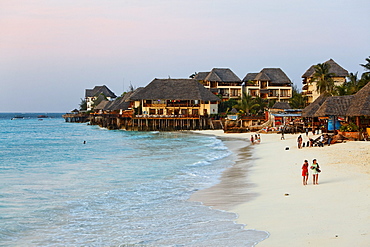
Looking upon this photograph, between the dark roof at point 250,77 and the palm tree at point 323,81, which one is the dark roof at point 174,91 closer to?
the palm tree at point 323,81

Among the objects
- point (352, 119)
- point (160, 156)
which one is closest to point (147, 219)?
point (160, 156)

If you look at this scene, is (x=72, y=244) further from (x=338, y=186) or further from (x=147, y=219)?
(x=338, y=186)

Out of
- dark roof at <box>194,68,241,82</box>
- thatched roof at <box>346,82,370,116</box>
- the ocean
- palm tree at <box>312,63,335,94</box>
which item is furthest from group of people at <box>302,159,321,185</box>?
dark roof at <box>194,68,241,82</box>

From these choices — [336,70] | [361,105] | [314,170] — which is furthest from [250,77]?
[314,170]

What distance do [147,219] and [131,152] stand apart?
Result: 21.7 metres

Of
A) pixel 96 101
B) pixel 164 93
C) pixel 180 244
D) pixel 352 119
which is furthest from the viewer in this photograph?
pixel 96 101

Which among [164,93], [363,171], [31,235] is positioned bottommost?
[31,235]

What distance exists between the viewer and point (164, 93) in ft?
217

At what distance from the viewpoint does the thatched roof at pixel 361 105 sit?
2698 cm

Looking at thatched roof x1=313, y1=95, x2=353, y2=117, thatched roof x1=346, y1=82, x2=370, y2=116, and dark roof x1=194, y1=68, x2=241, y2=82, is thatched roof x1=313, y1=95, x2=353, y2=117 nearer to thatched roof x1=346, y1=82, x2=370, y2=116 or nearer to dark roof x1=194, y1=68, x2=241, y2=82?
thatched roof x1=346, y1=82, x2=370, y2=116

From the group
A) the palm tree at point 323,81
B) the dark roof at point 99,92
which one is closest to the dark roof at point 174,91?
the palm tree at point 323,81

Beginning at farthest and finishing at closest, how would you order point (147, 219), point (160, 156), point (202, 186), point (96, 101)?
point (96, 101) → point (160, 156) → point (202, 186) → point (147, 219)

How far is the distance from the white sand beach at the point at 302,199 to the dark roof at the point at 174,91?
43490mm

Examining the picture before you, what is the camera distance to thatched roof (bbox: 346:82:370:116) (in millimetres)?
26978
